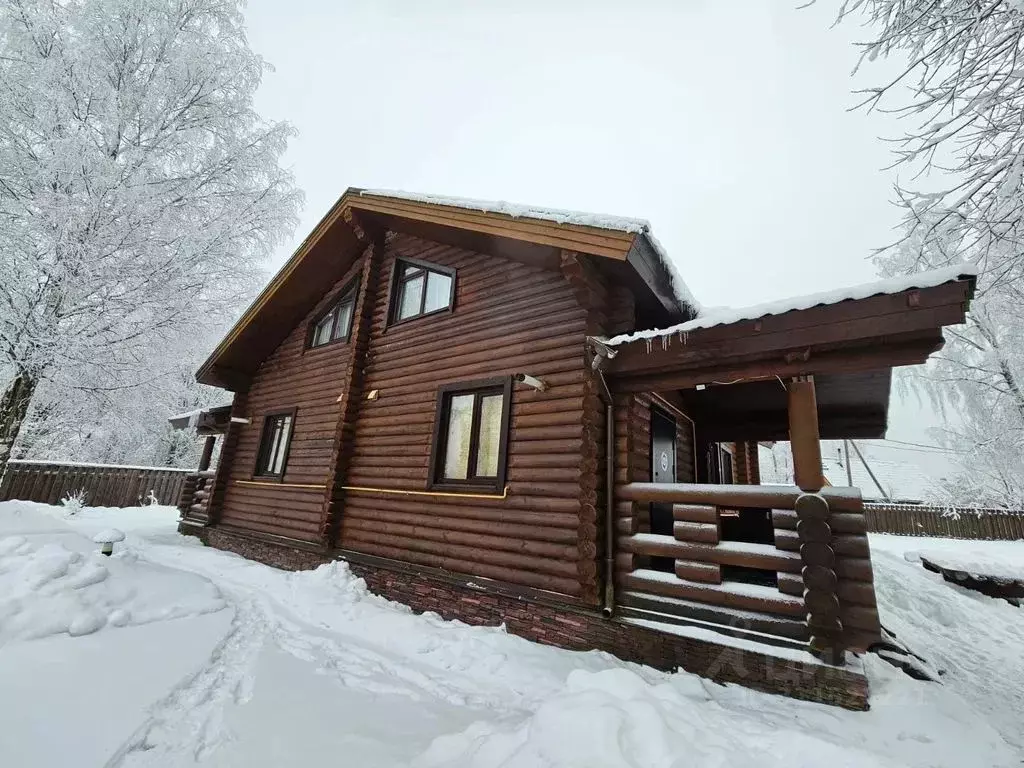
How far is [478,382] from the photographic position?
22.5ft

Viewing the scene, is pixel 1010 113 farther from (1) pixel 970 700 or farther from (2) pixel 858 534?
(1) pixel 970 700

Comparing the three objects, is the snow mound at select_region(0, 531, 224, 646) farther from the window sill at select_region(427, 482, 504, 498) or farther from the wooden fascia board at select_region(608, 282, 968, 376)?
the wooden fascia board at select_region(608, 282, 968, 376)

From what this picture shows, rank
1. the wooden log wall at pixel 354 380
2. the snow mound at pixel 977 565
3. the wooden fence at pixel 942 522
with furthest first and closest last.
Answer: the wooden fence at pixel 942 522, the wooden log wall at pixel 354 380, the snow mound at pixel 977 565

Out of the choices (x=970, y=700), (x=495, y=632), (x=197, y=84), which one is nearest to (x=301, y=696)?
(x=495, y=632)

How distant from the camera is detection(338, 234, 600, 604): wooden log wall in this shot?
5.53 m

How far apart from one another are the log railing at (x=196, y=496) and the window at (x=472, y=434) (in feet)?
25.5

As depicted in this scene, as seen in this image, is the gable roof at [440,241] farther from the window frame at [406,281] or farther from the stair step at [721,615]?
the stair step at [721,615]

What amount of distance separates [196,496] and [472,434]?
9.61 metres

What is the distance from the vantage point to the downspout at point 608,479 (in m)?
5.05

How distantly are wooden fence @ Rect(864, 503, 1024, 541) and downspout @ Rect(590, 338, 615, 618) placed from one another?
13799mm

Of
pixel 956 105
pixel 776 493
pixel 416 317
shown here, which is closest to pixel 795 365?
pixel 776 493

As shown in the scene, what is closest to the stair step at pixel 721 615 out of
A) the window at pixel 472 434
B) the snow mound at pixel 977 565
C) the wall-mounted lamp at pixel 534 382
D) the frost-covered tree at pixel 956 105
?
the window at pixel 472 434

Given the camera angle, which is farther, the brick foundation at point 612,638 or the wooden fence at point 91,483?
the wooden fence at point 91,483

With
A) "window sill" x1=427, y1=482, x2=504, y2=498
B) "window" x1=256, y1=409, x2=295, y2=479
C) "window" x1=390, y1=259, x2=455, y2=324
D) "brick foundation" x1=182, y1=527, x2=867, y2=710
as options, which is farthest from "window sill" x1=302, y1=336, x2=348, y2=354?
"brick foundation" x1=182, y1=527, x2=867, y2=710
